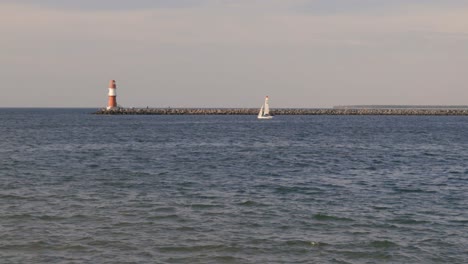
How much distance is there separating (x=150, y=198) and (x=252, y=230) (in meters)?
6.59

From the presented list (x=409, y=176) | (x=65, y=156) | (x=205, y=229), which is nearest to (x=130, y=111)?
(x=65, y=156)

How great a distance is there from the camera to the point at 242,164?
3669 centimetres

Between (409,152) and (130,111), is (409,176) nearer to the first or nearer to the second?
(409,152)

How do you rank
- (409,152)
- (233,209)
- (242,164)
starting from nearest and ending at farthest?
(233,209) < (242,164) < (409,152)

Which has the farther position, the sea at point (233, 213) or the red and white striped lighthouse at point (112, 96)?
the red and white striped lighthouse at point (112, 96)

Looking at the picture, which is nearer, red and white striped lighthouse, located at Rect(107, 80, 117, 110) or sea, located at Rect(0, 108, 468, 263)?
sea, located at Rect(0, 108, 468, 263)

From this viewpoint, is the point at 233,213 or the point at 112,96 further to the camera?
the point at 112,96

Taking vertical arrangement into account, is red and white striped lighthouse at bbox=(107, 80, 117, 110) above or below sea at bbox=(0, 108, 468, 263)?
above

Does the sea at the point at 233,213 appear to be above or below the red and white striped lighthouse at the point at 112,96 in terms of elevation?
below

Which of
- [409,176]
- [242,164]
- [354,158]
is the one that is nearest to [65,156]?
[242,164]

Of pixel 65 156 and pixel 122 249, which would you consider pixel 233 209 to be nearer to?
pixel 122 249

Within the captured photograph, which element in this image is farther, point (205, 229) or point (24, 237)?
point (205, 229)

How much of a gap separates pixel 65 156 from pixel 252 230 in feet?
93.7

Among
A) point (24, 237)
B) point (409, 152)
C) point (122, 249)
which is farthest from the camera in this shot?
point (409, 152)
